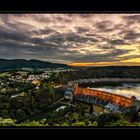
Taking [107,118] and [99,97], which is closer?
[107,118]

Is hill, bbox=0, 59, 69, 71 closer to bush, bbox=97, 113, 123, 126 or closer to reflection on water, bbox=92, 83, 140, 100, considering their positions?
reflection on water, bbox=92, 83, 140, 100

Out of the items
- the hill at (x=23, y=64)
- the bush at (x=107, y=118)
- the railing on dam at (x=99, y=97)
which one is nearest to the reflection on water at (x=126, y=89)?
the railing on dam at (x=99, y=97)

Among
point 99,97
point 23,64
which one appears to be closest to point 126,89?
point 99,97

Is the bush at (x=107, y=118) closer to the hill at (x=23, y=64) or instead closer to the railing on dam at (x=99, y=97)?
the railing on dam at (x=99, y=97)

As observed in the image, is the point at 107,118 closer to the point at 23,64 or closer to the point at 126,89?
the point at 126,89

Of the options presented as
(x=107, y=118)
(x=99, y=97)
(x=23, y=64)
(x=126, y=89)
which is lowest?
(x=107, y=118)
